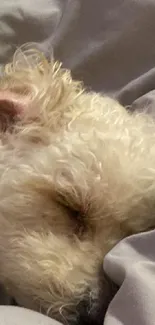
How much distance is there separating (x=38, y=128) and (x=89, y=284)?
0.34 metres

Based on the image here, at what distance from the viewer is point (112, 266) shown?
42.1 inches

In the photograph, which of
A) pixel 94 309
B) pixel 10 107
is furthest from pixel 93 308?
pixel 10 107

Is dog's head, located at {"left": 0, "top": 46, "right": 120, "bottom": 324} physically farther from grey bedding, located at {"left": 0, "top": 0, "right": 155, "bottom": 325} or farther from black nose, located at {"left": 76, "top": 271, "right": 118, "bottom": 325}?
grey bedding, located at {"left": 0, "top": 0, "right": 155, "bottom": 325}

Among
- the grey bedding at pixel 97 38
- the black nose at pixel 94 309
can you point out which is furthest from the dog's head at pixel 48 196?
the grey bedding at pixel 97 38

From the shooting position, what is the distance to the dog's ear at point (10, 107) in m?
1.28

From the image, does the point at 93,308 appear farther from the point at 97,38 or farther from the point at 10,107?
the point at 97,38

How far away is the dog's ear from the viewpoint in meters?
1.28

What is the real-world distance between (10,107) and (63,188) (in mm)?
229

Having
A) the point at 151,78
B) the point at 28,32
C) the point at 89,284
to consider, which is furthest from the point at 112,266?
the point at 28,32

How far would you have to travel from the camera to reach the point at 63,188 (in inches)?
46.0

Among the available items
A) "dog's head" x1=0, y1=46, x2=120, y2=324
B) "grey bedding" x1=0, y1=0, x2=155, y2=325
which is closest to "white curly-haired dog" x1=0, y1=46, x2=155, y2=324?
"dog's head" x1=0, y1=46, x2=120, y2=324

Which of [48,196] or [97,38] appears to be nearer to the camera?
[48,196]

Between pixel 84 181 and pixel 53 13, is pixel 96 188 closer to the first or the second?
pixel 84 181

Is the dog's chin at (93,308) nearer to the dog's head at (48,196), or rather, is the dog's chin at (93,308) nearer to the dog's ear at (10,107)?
the dog's head at (48,196)
